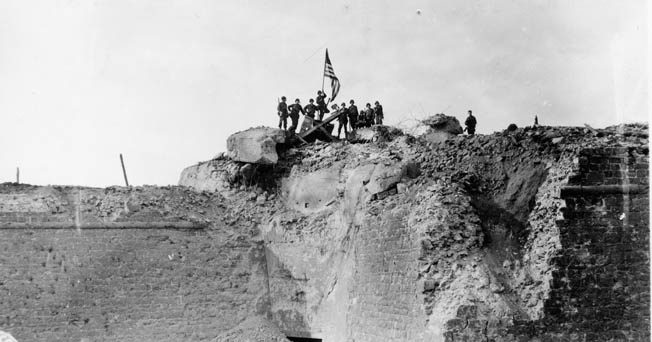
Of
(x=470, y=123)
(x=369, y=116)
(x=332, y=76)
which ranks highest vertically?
(x=332, y=76)

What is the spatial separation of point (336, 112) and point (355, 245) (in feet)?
22.3

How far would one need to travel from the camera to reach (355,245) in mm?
16109

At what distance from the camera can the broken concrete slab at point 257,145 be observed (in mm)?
19969

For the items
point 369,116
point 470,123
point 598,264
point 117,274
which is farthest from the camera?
point 369,116

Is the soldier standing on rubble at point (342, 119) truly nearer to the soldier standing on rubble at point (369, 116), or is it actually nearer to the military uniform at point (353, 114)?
the military uniform at point (353, 114)

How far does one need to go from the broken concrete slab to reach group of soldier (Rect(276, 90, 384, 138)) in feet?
3.06

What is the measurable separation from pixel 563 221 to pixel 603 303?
1276 millimetres

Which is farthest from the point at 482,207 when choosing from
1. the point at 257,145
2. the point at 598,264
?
the point at 257,145

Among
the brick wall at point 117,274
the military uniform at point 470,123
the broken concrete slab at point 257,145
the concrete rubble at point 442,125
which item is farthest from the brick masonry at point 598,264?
the broken concrete slab at point 257,145

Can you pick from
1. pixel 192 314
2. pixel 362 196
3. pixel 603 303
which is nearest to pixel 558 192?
pixel 603 303

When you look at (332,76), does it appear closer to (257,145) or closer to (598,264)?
(257,145)

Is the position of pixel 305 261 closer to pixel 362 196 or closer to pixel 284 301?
pixel 284 301

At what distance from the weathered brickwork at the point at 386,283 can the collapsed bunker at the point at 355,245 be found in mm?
35

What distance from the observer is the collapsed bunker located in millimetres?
13164
